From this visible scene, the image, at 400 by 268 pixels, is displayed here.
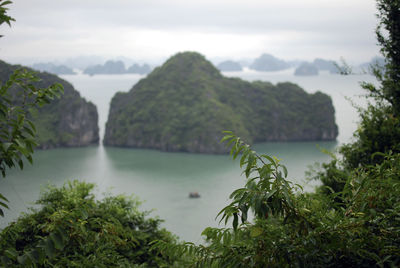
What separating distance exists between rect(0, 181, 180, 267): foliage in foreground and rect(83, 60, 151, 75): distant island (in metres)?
90.0

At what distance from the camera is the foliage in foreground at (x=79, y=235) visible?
142cm

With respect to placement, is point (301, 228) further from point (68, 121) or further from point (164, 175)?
point (68, 121)

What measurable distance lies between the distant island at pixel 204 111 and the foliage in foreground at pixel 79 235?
114 ft

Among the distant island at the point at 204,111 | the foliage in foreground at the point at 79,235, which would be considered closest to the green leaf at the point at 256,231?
the foliage in foreground at the point at 79,235

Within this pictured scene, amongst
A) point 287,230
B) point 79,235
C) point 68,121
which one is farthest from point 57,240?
point 68,121

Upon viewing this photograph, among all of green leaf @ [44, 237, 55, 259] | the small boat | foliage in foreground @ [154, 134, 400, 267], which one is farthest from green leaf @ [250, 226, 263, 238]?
the small boat

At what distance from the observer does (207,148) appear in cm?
4138

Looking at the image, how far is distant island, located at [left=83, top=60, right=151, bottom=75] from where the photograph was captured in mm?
93450

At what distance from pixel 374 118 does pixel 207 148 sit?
116 feet

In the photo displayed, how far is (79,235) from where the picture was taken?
132 inches

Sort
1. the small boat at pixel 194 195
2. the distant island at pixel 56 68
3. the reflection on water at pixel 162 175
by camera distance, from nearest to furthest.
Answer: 1. the reflection on water at pixel 162 175
2. the small boat at pixel 194 195
3. the distant island at pixel 56 68

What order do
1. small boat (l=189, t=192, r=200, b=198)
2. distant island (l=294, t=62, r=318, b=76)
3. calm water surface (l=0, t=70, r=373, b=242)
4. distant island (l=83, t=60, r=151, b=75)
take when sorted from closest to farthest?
calm water surface (l=0, t=70, r=373, b=242) < small boat (l=189, t=192, r=200, b=198) < distant island (l=83, t=60, r=151, b=75) < distant island (l=294, t=62, r=318, b=76)

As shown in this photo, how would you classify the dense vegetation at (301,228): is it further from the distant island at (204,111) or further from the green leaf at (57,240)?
the distant island at (204,111)

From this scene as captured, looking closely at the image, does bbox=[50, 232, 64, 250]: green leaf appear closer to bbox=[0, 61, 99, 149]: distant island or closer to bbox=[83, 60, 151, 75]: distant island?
bbox=[0, 61, 99, 149]: distant island
